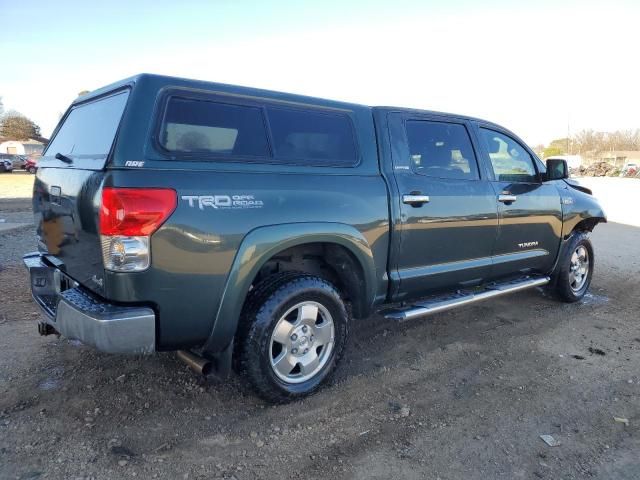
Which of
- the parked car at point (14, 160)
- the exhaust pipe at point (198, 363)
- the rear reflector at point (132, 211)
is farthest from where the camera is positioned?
the parked car at point (14, 160)

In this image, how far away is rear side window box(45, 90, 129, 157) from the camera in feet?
9.44

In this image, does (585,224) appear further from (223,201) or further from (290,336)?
(223,201)

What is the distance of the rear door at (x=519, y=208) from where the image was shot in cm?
460

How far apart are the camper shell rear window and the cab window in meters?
1.70

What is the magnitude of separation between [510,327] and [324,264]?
2.26m

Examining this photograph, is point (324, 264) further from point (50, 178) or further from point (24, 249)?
point (24, 249)

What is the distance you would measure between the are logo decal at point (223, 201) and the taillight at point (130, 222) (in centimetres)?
13

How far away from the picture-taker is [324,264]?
3.71 metres

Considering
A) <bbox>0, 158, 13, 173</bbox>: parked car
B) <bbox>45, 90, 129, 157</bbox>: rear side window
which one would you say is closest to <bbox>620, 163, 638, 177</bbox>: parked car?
<bbox>45, 90, 129, 157</bbox>: rear side window

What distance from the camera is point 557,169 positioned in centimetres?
493

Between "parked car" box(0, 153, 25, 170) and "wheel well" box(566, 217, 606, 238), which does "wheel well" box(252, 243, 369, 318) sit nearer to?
"wheel well" box(566, 217, 606, 238)

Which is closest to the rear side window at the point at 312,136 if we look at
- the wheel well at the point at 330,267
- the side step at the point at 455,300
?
the wheel well at the point at 330,267

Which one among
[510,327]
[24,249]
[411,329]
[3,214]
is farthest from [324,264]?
[3,214]

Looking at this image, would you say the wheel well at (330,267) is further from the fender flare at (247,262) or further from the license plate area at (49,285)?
the license plate area at (49,285)
